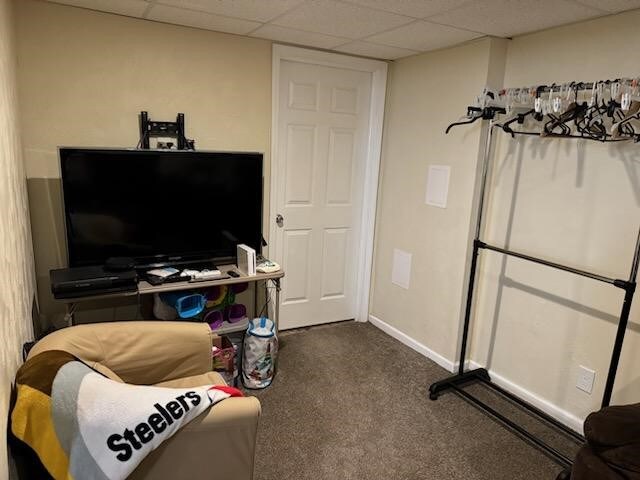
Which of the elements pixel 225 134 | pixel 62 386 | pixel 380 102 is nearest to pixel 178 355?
pixel 62 386

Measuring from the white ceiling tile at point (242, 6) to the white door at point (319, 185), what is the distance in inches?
28.8

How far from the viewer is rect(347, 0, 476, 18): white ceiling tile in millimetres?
2006

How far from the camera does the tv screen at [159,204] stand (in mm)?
2355

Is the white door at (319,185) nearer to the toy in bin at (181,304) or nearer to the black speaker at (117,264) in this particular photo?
the toy in bin at (181,304)

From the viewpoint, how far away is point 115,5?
7.65ft

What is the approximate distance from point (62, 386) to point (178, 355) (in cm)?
70

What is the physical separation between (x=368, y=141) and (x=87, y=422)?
2.81 m

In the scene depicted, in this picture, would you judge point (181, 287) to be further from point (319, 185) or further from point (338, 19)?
point (338, 19)

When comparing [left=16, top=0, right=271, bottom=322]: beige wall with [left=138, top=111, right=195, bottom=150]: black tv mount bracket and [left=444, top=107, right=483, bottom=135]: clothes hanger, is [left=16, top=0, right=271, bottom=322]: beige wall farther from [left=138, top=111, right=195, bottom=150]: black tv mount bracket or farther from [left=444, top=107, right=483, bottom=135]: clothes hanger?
[left=444, top=107, right=483, bottom=135]: clothes hanger

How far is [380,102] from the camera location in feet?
11.3

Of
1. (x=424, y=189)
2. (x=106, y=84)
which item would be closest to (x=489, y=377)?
(x=424, y=189)

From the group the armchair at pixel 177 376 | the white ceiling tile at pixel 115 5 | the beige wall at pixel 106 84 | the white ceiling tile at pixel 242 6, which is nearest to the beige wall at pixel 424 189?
the beige wall at pixel 106 84

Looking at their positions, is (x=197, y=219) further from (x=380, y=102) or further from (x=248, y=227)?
(x=380, y=102)

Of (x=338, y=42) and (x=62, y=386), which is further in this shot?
(x=338, y=42)
